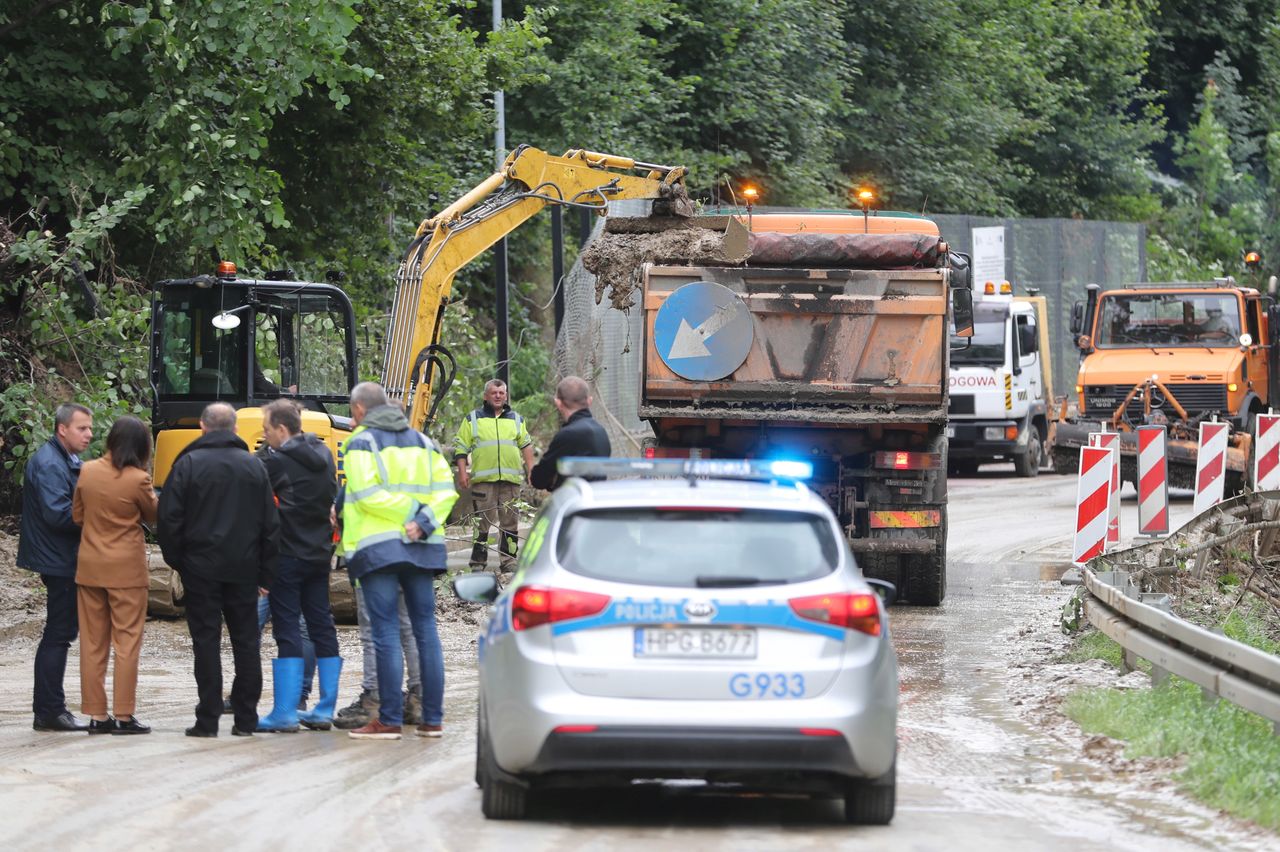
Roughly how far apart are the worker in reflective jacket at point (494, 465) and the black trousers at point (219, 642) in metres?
6.60

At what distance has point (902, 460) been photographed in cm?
1518

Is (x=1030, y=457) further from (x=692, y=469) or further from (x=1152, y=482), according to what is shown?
(x=692, y=469)

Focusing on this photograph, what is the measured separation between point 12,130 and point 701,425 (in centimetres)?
728

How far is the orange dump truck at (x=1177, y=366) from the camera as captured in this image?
24641 mm

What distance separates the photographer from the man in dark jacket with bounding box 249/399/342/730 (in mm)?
10016

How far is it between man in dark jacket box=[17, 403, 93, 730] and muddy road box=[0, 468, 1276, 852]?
0.84 feet

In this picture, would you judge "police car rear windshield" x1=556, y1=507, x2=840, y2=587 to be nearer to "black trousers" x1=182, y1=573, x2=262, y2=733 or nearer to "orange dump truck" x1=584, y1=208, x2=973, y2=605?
"black trousers" x1=182, y1=573, x2=262, y2=733

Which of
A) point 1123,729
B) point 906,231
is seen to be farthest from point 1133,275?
point 1123,729

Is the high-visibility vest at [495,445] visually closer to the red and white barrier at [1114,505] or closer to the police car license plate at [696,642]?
the red and white barrier at [1114,505]

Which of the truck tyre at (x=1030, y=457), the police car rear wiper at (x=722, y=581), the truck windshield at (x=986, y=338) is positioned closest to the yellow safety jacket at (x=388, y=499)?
the police car rear wiper at (x=722, y=581)

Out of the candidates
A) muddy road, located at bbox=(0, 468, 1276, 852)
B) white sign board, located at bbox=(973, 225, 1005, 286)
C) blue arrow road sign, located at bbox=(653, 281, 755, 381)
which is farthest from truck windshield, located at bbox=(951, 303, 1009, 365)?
muddy road, located at bbox=(0, 468, 1276, 852)

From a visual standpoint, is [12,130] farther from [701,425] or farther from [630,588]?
[630,588]

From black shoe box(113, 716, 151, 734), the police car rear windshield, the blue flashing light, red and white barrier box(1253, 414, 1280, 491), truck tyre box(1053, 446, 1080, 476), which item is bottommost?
black shoe box(113, 716, 151, 734)

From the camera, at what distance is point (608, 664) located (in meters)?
7.12
